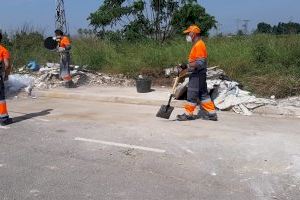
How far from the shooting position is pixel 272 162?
6.85 m

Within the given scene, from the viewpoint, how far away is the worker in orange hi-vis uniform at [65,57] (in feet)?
50.0

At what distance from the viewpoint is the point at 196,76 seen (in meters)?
9.93

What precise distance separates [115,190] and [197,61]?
4624 mm

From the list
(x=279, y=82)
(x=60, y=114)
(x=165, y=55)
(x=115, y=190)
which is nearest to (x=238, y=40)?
(x=165, y=55)

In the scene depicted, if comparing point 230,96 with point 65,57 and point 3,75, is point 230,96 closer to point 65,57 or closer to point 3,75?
point 3,75

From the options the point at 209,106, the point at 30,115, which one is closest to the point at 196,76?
the point at 209,106

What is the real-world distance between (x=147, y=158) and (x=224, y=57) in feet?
28.6

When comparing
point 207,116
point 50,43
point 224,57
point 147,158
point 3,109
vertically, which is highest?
point 50,43

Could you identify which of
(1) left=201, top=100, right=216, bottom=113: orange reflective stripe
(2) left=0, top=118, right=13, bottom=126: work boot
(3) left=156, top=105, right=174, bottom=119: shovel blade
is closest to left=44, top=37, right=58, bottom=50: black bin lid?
(2) left=0, top=118, right=13, bottom=126: work boot

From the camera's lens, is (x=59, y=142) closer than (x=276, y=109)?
Yes

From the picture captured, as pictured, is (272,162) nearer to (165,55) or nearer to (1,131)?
(1,131)

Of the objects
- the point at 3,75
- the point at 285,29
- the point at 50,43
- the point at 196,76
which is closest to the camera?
the point at 3,75

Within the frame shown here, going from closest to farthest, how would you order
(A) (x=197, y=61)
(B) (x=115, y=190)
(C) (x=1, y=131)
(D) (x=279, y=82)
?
(B) (x=115, y=190) → (C) (x=1, y=131) → (A) (x=197, y=61) → (D) (x=279, y=82)

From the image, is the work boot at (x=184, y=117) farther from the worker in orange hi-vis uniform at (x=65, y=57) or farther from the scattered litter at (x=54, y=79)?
the worker in orange hi-vis uniform at (x=65, y=57)
